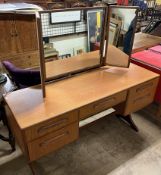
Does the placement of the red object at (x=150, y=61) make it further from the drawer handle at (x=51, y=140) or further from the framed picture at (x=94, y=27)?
the drawer handle at (x=51, y=140)

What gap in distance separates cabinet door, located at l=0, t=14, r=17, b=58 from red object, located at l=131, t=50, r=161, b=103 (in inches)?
58.2

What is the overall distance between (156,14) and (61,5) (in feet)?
5.33

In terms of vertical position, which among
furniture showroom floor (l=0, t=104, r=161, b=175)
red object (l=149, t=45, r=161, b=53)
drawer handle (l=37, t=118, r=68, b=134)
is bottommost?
furniture showroom floor (l=0, t=104, r=161, b=175)

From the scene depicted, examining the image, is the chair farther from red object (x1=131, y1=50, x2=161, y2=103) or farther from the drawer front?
red object (x1=131, y1=50, x2=161, y2=103)

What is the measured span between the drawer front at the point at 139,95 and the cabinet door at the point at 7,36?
1.65 meters

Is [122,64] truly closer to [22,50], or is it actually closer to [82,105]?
[82,105]

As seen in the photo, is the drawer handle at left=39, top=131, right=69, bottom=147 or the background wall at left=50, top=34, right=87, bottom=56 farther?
the background wall at left=50, top=34, right=87, bottom=56

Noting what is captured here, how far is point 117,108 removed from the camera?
70.4 inches

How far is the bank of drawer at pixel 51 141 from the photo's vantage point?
4.11 feet

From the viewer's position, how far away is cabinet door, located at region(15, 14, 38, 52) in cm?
240

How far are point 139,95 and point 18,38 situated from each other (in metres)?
1.67

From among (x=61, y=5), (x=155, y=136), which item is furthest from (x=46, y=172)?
(x=61, y=5)

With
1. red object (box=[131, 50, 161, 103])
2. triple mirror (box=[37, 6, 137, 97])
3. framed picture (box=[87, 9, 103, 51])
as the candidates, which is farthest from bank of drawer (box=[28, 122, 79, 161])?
red object (box=[131, 50, 161, 103])

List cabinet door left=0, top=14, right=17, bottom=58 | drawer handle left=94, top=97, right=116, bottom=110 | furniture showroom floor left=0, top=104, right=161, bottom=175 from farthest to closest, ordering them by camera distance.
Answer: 1. cabinet door left=0, top=14, right=17, bottom=58
2. furniture showroom floor left=0, top=104, right=161, bottom=175
3. drawer handle left=94, top=97, right=116, bottom=110
